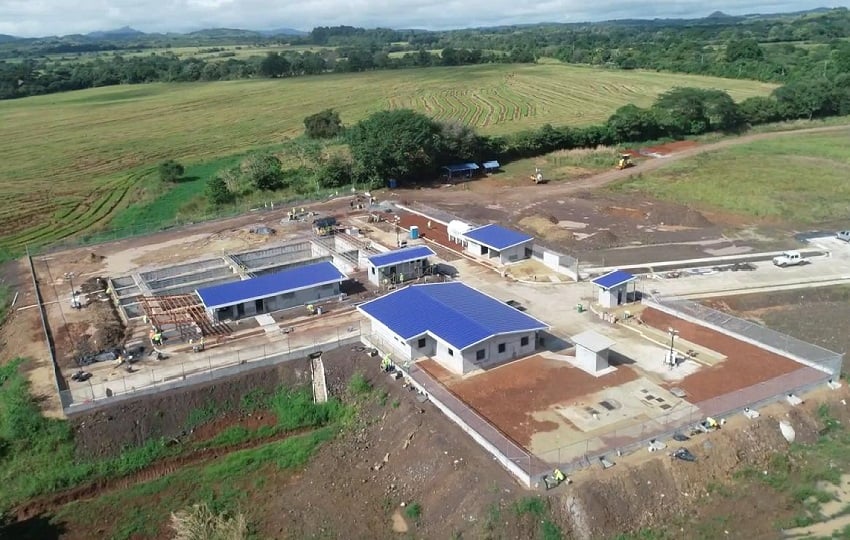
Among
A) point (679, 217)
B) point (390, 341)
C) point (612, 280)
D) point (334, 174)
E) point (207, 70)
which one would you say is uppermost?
point (207, 70)

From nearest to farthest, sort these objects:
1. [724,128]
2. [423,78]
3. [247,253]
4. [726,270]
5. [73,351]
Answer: [73,351]
[726,270]
[247,253]
[724,128]
[423,78]

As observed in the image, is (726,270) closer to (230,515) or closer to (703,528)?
(703,528)

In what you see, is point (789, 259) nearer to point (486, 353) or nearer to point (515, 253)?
point (515, 253)

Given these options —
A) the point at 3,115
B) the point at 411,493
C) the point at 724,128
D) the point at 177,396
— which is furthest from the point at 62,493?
the point at 3,115

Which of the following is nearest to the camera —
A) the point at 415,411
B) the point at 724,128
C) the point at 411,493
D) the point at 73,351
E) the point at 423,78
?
the point at 411,493

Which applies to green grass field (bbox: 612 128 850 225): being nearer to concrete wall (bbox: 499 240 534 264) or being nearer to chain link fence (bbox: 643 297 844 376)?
concrete wall (bbox: 499 240 534 264)

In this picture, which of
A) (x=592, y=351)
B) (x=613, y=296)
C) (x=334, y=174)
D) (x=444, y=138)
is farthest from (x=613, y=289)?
(x=444, y=138)

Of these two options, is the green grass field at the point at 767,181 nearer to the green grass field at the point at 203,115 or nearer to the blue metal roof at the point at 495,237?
the blue metal roof at the point at 495,237
